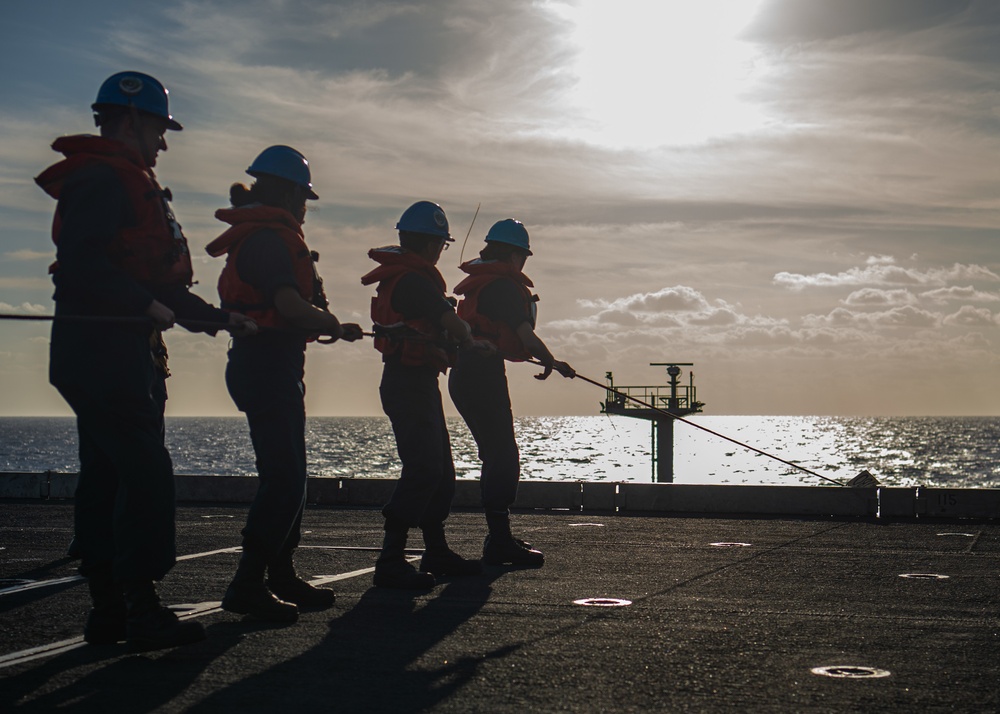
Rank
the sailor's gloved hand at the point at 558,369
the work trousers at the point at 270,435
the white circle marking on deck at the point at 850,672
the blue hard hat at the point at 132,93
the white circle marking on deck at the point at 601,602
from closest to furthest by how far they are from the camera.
→ 1. the white circle marking on deck at the point at 850,672
2. the blue hard hat at the point at 132,93
3. the work trousers at the point at 270,435
4. the white circle marking on deck at the point at 601,602
5. the sailor's gloved hand at the point at 558,369

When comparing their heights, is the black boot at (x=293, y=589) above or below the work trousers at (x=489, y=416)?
below

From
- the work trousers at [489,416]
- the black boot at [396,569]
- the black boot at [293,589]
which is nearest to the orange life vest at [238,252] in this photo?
the black boot at [293,589]

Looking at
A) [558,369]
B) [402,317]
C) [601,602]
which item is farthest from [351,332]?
[558,369]

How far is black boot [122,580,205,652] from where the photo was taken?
4566mm

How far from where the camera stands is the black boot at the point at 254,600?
206 inches

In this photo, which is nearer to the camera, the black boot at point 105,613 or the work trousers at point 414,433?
the black boot at point 105,613

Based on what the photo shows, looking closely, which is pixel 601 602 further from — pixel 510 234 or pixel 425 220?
pixel 510 234

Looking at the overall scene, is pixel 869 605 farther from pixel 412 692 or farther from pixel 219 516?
pixel 219 516

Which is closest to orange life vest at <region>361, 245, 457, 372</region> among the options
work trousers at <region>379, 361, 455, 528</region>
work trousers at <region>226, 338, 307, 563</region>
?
work trousers at <region>379, 361, 455, 528</region>

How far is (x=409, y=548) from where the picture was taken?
863cm

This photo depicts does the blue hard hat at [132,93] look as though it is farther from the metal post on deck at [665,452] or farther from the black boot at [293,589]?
the metal post on deck at [665,452]

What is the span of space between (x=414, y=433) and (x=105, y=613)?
7.85 feet

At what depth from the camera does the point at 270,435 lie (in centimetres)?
551

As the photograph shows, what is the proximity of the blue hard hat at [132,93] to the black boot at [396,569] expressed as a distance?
2.83 metres
